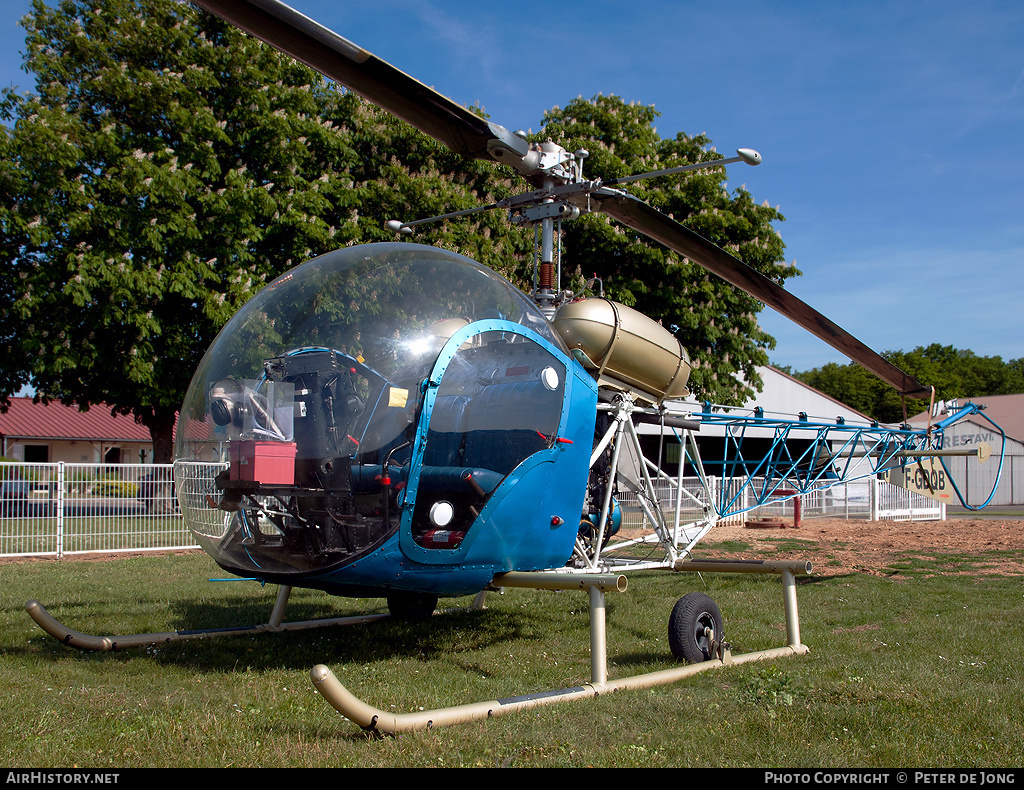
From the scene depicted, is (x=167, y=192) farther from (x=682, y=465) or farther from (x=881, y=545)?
(x=881, y=545)

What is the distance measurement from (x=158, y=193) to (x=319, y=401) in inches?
528

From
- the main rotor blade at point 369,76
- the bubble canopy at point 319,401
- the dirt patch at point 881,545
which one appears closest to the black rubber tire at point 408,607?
the bubble canopy at point 319,401

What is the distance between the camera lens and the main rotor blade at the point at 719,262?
6438 mm

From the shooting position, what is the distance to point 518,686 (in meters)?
5.27

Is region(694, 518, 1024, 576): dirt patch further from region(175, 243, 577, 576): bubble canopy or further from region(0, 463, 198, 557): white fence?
region(0, 463, 198, 557): white fence

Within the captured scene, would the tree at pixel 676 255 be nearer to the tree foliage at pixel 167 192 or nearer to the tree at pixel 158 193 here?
the tree foliage at pixel 167 192

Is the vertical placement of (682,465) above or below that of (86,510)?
A: above

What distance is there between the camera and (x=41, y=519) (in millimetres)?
13547

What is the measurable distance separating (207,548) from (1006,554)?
14023 millimetres

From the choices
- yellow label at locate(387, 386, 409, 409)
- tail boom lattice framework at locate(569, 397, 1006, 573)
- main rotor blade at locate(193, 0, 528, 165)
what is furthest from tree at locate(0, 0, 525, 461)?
yellow label at locate(387, 386, 409, 409)

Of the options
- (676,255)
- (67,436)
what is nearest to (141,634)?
(676,255)

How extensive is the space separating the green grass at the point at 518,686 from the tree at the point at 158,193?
27.4ft

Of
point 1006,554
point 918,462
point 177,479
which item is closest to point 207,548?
point 177,479

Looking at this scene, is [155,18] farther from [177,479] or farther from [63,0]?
[177,479]
